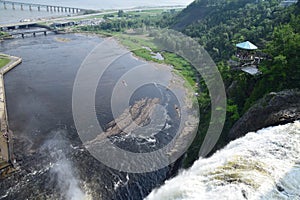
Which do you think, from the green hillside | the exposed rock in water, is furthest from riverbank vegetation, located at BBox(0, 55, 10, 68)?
the green hillside

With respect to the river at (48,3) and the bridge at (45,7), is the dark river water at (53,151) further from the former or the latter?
the bridge at (45,7)

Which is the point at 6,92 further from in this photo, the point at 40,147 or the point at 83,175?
the point at 83,175

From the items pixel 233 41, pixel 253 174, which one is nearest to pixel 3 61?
pixel 233 41

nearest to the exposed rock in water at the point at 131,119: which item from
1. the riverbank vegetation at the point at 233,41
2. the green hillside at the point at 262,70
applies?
the riverbank vegetation at the point at 233,41

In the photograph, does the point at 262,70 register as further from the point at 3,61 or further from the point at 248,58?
the point at 3,61

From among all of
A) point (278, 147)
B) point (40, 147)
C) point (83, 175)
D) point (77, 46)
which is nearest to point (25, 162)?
point (40, 147)

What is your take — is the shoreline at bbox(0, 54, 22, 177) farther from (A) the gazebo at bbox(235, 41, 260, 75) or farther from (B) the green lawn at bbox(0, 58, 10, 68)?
(A) the gazebo at bbox(235, 41, 260, 75)
